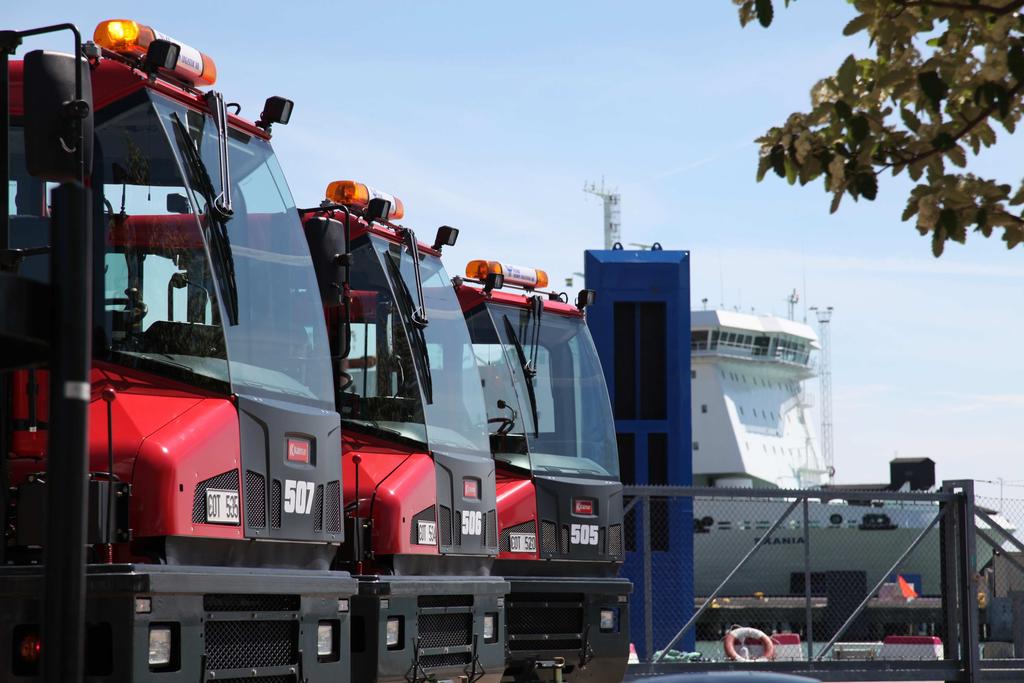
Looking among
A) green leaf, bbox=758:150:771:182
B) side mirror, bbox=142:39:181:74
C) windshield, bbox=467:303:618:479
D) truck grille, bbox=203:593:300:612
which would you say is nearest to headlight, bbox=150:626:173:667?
truck grille, bbox=203:593:300:612

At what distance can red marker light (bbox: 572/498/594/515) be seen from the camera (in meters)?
10.5

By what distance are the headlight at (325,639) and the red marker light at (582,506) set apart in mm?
4071

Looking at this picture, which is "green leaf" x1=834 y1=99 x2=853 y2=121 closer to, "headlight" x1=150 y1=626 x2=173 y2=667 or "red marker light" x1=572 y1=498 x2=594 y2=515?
"headlight" x1=150 y1=626 x2=173 y2=667

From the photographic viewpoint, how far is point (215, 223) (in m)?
6.19

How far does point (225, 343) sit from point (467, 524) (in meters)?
2.82

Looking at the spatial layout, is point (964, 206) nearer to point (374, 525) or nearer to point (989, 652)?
point (374, 525)

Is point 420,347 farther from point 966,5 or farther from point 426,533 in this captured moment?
point 966,5

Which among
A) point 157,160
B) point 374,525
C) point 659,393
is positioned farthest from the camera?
point 659,393

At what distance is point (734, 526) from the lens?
40562mm

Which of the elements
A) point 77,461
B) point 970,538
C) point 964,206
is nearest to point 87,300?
point 77,461

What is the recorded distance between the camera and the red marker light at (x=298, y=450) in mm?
6312

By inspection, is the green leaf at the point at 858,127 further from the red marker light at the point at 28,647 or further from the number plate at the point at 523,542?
the number plate at the point at 523,542

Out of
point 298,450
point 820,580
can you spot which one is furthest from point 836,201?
point 820,580

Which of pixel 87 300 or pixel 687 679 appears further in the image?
pixel 687 679
